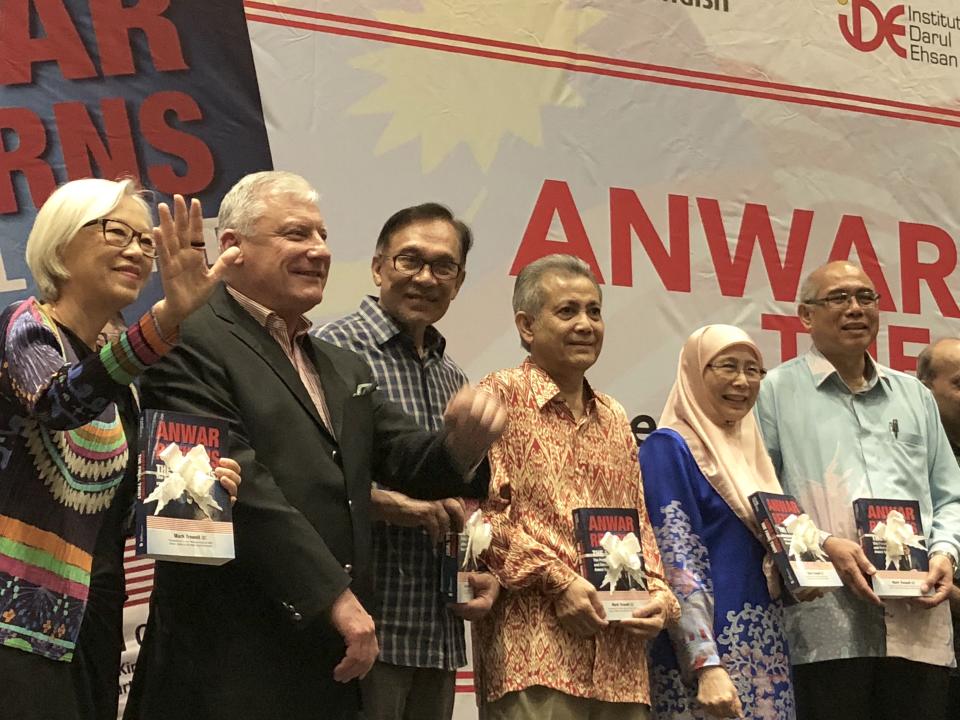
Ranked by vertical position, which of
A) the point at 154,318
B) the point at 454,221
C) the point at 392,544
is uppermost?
the point at 454,221

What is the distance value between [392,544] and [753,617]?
2.99 feet

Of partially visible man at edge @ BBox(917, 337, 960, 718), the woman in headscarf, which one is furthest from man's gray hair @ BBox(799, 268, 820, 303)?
partially visible man at edge @ BBox(917, 337, 960, 718)

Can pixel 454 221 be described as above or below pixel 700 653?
above

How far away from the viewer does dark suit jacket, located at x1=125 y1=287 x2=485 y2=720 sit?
2.27 metres

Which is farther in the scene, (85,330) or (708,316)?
(708,316)

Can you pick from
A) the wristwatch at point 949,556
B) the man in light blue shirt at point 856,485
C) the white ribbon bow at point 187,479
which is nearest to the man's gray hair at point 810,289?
the man in light blue shirt at point 856,485

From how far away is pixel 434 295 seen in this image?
3135mm

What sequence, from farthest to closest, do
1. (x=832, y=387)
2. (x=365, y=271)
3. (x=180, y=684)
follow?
(x=365, y=271), (x=832, y=387), (x=180, y=684)

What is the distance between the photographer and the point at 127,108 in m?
3.77

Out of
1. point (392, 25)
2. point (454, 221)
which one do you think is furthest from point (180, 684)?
point (392, 25)

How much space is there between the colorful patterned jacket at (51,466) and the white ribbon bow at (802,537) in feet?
5.28

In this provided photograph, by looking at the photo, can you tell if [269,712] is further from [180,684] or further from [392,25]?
[392,25]

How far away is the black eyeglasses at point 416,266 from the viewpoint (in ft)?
10.3

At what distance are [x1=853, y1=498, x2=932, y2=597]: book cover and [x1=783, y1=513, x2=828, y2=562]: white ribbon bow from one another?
0.22 m
